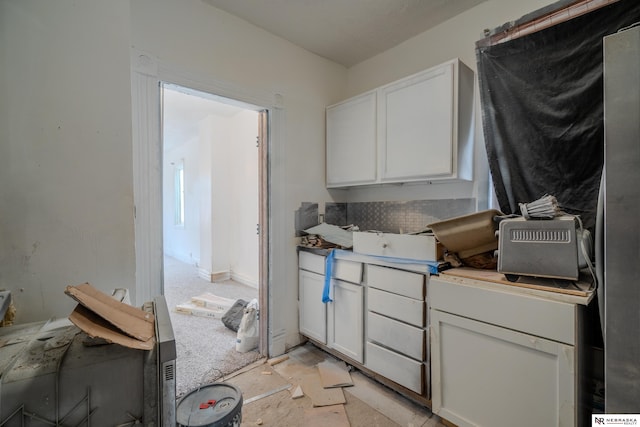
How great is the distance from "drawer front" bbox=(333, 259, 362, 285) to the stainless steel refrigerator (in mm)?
1307

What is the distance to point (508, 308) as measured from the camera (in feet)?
4.16

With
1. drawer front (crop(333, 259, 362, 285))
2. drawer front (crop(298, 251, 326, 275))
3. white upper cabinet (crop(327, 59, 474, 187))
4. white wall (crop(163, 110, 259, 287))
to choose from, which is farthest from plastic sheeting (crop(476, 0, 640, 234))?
white wall (crop(163, 110, 259, 287))

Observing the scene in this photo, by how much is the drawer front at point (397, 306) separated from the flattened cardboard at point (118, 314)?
133 centimetres

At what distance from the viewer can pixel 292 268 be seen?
2451mm

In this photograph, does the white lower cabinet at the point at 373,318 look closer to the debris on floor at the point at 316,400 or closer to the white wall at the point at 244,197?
the debris on floor at the point at 316,400

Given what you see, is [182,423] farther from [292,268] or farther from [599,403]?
[599,403]

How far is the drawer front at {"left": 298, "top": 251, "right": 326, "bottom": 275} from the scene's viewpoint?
2.25m

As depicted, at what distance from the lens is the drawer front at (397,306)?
1.63m

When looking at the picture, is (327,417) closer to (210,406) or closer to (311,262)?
(210,406)

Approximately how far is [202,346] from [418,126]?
2.56 metres

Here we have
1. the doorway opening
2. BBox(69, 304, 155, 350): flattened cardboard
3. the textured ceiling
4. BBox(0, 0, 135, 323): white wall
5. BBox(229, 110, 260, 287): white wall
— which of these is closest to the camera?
BBox(69, 304, 155, 350): flattened cardboard

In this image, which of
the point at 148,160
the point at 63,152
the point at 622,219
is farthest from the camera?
the point at 148,160

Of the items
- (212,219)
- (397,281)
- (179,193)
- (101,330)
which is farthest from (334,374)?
(179,193)

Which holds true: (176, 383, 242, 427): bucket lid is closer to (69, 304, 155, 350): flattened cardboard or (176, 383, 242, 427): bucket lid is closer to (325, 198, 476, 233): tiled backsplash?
(69, 304, 155, 350): flattened cardboard
